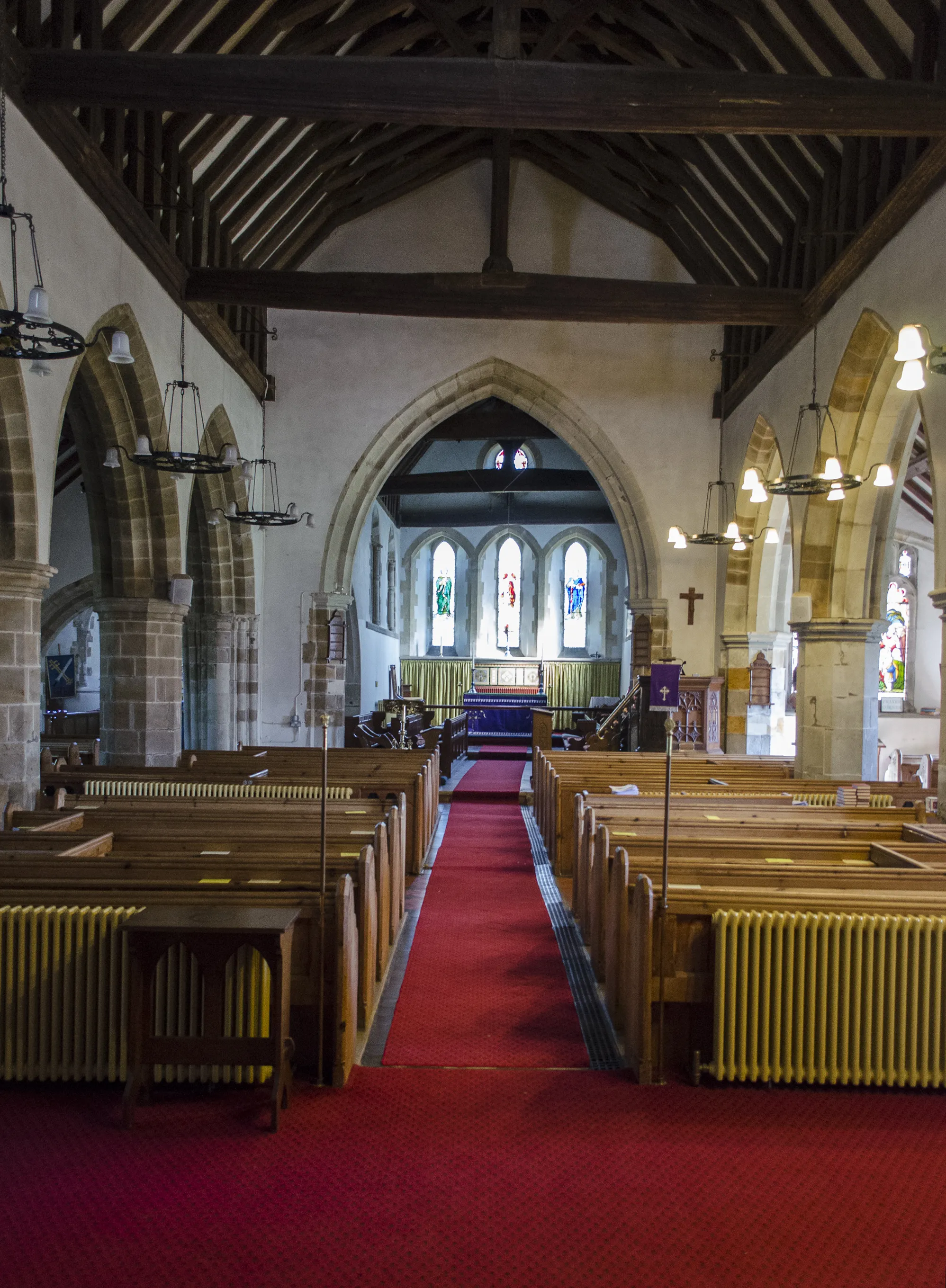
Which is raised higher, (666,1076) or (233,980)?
(233,980)

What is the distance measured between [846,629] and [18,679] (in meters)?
6.94

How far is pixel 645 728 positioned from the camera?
12094mm

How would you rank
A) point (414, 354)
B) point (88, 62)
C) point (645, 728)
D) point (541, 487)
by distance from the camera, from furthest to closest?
point (541, 487), point (414, 354), point (645, 728), point (88, 62)

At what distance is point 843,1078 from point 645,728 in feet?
28.2

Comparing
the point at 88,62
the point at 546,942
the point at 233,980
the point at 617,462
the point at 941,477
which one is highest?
the point at 88,62

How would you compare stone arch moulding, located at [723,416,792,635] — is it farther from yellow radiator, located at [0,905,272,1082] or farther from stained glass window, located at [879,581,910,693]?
yellow radiator, located at [0,905,272,1082]

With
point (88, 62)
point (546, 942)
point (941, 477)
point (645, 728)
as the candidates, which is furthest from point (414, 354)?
point (546, 942)

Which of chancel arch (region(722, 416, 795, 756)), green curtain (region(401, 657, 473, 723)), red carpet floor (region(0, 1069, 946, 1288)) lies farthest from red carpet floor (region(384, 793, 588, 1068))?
green curtain (region(401, 657, 473, 723))

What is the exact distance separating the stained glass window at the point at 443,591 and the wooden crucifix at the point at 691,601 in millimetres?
9525

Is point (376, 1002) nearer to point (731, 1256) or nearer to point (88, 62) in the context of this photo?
point (731, 1256)

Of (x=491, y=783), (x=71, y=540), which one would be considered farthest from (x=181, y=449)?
(x=71, y=540)

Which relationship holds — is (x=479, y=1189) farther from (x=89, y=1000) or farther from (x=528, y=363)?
(x=528, y=363)

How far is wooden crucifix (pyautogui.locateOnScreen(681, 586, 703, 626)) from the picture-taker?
13.1m

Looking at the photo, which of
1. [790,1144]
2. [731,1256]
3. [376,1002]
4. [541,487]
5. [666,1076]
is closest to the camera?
[731,1256]
